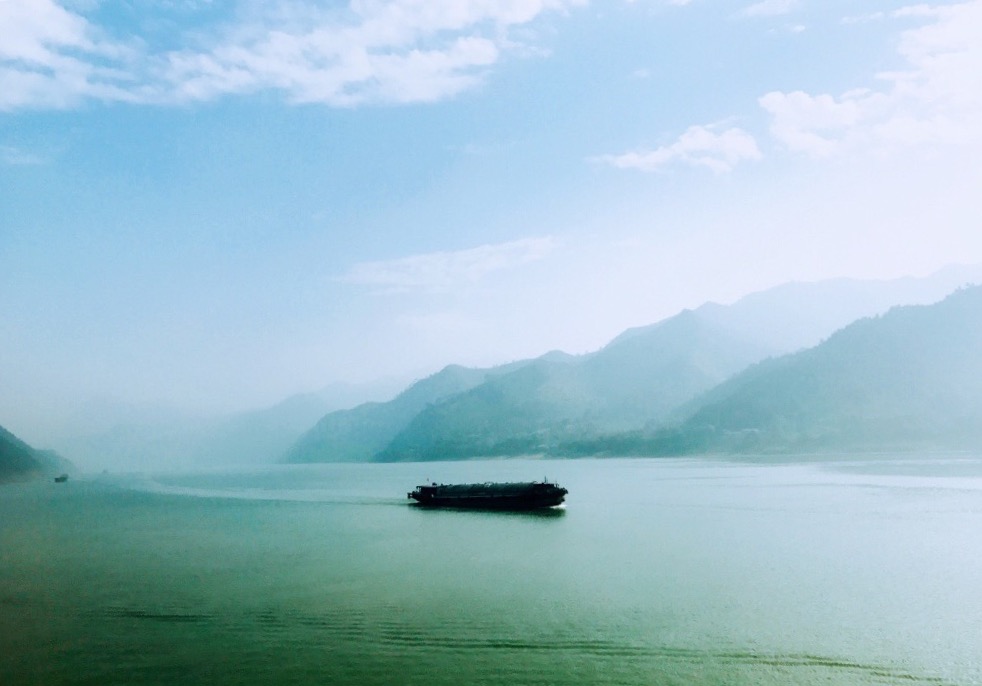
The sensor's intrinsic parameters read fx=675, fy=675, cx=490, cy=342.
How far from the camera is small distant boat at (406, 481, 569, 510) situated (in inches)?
3858

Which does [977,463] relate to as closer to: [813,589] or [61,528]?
[813,589]

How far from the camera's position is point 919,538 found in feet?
186

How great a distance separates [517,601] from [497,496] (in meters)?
66.7

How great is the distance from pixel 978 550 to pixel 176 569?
6068 cm

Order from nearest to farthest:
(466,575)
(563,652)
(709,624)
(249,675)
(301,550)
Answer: (249,675), (563,652), (709,624), (466,575), (301,550)

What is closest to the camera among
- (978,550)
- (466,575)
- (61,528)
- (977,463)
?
(466,575)

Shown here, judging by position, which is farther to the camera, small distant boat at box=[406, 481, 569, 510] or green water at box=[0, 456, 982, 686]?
small distant boat at box=[406, 481, 569, 510]

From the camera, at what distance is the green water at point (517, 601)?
27.4m

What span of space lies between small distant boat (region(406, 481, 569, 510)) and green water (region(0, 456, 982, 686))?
17804 millimetres

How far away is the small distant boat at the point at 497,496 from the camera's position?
98.0 meters

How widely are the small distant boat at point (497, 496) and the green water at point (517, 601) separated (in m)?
17.8

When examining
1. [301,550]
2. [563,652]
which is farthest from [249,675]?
[301,550]

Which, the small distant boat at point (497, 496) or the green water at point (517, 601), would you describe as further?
the small distant boat at point (497, 496)

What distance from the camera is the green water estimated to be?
27.4 m
